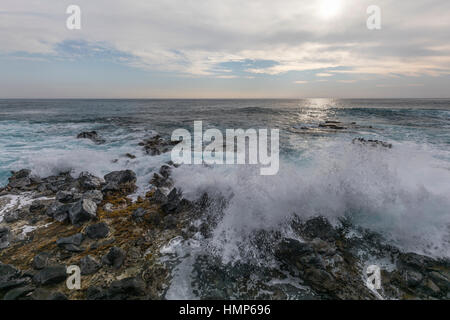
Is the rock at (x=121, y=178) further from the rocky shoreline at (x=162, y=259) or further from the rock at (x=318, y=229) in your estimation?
the rock at (x=318, y=229)

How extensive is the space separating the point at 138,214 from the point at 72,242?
1.54 metres

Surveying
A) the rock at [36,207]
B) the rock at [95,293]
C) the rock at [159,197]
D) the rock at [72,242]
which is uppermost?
the rock at [159,197]

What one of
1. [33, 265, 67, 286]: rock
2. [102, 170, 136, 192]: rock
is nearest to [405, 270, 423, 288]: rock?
[33, 265, 67, 286]: rock

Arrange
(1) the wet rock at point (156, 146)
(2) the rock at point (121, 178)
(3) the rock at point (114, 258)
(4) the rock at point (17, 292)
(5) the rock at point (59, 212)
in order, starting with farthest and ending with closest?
(1) the wet rock at point (156, 146) < (2) the rock at point (121, 178) < (5) the rock at point (59, 212) < (3) the rock at point (114, 258) < (4) the rock at point (17, 292)

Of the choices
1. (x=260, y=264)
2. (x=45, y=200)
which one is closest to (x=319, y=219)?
(x=260, y=264)

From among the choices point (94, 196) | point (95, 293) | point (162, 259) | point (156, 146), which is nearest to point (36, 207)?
point (94, 196)

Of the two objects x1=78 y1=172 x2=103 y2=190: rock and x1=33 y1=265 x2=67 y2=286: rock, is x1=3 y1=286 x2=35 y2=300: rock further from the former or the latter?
x1=78 y1=172 x2=103 y2=190: rock

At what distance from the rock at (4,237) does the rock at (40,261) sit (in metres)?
1.17

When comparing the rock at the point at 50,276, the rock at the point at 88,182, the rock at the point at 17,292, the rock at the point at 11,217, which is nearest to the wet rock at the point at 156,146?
the rock at the point at 88,182

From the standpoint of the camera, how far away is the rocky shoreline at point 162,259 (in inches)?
140

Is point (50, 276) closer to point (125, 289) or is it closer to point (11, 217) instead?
point (125, 289)

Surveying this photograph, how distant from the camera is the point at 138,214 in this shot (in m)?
5.69
